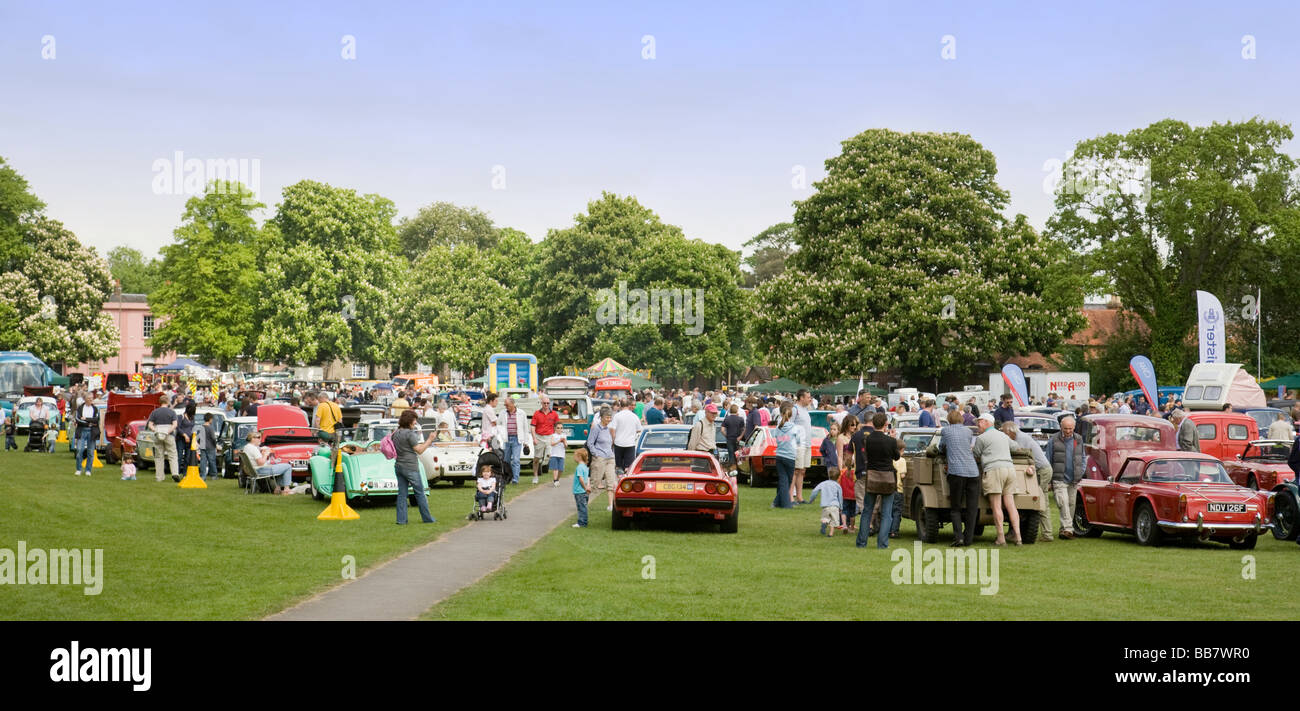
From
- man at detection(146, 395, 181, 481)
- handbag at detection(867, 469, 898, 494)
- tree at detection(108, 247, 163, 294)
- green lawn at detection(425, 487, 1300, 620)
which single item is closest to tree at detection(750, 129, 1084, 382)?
man at detection(146, 395, 181, 481)

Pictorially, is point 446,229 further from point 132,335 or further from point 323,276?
point 323,276

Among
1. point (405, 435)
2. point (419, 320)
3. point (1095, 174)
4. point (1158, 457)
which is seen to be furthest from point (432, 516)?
point (419, 320)

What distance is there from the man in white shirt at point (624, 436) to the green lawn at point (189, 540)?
2794 millimetres

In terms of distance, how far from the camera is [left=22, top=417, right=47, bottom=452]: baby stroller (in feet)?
132

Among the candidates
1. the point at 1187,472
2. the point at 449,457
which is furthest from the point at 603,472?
the point at 1187,472

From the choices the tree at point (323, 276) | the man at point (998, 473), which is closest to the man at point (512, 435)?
the man at point (998, 473)

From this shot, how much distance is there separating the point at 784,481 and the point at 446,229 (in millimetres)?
97303

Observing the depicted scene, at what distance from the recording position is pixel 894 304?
51.7m

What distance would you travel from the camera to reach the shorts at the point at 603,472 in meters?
21.2

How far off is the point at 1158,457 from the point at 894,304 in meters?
34.1

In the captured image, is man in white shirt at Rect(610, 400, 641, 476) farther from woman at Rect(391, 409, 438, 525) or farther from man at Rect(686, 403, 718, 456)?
woman at Rect(391, 409, 438, 525)

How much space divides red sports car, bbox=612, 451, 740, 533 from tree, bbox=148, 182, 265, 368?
6605 cm

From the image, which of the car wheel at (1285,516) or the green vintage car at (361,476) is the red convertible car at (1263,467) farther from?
the green vintage car at (361,476)
